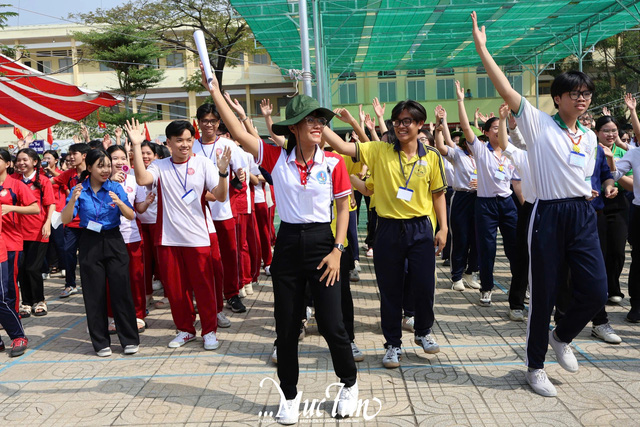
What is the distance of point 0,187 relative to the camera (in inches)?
241

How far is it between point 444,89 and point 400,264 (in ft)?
128

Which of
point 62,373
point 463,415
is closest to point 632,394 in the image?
point 463,415

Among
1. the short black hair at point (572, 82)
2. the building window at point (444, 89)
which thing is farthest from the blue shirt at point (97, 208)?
the building window at point (444, 89)

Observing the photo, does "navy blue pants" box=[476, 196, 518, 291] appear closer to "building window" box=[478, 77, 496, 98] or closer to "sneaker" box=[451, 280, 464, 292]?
"sneaker" box=[451, 280, 464, 292]

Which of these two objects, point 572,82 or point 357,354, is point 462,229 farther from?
point 572,82

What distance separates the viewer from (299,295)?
153 inches

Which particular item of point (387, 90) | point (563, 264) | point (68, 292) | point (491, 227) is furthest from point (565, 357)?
point (387, 90)

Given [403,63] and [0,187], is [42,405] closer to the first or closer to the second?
[0,187]

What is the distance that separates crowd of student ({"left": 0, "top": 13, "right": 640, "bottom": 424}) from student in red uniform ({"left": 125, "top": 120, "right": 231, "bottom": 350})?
0.01 meters

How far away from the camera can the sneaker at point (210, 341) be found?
17.9 ft

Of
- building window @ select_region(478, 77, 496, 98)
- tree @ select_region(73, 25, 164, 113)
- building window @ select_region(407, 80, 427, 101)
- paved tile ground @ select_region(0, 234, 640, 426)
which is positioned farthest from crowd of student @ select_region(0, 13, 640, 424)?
building window @ select_region(478, 77, 496, 98)

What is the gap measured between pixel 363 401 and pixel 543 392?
3.94ft

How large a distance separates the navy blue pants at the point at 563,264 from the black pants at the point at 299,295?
4.57 ft

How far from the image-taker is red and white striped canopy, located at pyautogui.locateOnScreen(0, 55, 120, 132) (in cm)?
1244
